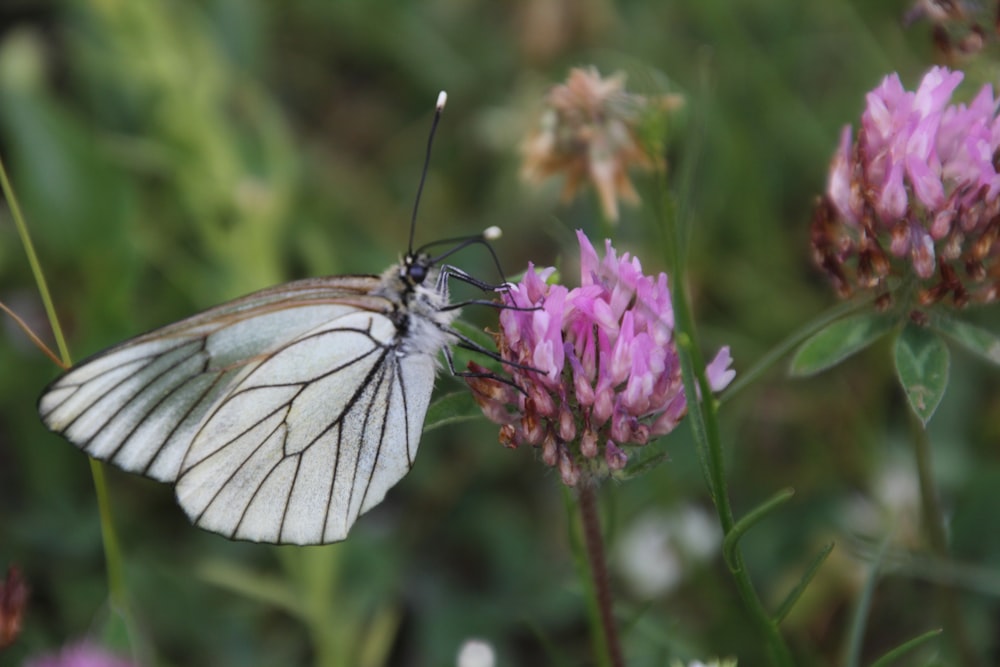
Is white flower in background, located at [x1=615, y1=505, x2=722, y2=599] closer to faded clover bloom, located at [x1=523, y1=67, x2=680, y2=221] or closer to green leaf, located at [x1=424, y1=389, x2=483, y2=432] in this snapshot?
faded clover bloom, located at [x1=523, y1=67, x2=680, y2=221]

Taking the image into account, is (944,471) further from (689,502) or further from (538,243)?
(538,243)

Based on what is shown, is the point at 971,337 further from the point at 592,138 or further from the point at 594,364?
the point at 592,138

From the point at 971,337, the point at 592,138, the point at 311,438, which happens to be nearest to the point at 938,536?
the point at 971,337

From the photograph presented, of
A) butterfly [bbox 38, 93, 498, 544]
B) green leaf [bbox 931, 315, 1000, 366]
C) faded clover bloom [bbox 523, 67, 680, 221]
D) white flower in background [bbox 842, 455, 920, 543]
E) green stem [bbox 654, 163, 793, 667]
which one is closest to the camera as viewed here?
green stem [bbox 654, 163, 793, 667]

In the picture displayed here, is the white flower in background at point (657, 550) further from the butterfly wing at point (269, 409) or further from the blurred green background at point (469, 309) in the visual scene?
the butterfly wing at point (269, 409)

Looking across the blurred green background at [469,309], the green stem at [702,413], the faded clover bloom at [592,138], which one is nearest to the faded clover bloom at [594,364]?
the green stem at [702,413]

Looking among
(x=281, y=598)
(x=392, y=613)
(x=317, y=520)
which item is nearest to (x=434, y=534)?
(x=392, y=613)

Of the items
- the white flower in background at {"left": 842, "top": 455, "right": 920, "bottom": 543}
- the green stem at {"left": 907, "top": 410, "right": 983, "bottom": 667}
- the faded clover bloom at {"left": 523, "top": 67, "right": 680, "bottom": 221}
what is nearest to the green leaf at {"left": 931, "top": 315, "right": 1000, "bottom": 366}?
the green stem at {"left": 907, "top": 410, "right": 983, "bottom": 667}

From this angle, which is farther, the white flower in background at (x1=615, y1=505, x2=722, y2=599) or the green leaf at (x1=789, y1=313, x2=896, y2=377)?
the white flower in background at (x1=615, y1=505, x2=722, y2=599)
